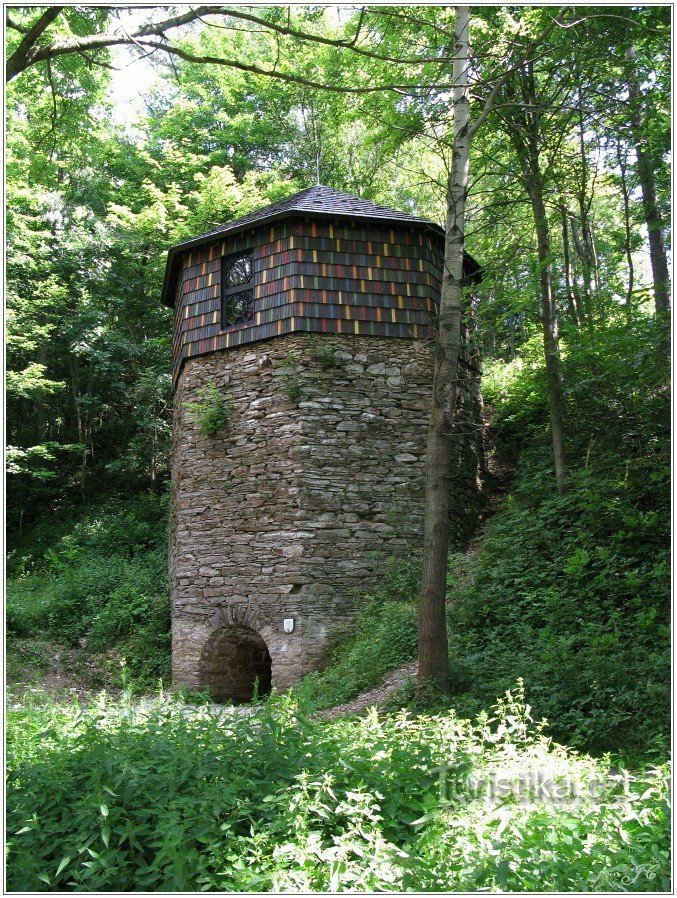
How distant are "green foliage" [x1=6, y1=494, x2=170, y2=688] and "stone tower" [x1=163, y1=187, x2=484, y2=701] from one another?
197cm

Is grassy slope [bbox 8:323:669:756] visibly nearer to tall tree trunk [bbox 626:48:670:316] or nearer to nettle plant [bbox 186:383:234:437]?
tall tree trunk [bbox 626:48:670:316]

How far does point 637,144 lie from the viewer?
10359 mm

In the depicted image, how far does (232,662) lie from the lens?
11.5 meters

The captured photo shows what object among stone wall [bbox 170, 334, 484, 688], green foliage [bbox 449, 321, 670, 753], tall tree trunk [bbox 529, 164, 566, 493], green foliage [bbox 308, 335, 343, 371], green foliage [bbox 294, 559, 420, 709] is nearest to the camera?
green foliage [bbox 449, 321, 670, 753]

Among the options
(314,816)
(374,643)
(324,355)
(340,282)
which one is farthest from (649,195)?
(314,816)

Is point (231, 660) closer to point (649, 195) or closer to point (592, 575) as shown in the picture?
point (592, 575)

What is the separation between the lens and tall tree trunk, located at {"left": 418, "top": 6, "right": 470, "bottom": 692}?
6582 mm

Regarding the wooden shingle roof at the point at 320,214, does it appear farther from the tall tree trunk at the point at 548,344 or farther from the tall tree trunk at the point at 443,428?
the tall tree trunk at the point at 443,428

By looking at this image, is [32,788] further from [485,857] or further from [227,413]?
[227,413]

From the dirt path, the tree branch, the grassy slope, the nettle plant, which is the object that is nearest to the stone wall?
the nettle plant

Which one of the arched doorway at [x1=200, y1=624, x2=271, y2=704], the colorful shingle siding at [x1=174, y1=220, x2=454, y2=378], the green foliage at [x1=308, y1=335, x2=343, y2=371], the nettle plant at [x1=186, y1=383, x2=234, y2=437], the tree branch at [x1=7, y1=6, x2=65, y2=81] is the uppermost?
the colorful shingle siding at [x1=174, y1=220, x2=454, y2=378]

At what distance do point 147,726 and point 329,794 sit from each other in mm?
1641

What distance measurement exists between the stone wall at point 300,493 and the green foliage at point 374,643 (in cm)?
29

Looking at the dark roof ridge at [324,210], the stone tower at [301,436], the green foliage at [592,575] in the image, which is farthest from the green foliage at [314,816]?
the dark roof ridge at [324,210]
